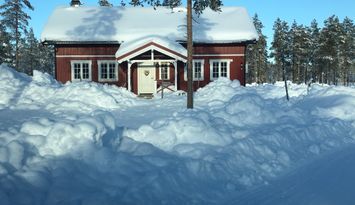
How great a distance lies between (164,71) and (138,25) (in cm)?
435

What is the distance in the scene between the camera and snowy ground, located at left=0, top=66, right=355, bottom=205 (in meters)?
5.66

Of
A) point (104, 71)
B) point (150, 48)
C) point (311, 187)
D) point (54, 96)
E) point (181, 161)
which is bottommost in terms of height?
point (311, 187)

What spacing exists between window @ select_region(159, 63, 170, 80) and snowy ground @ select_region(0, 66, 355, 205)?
14.9m

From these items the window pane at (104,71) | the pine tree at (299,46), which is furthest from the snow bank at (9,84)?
the pine tree at (299,46)

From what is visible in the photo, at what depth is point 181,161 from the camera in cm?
714

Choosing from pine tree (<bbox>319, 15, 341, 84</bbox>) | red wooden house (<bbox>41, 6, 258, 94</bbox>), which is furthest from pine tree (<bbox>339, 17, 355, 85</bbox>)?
red wooden house (<bbox>41, 6, 258, 94</bbox>)

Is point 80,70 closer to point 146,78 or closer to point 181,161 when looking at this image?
point 146,78

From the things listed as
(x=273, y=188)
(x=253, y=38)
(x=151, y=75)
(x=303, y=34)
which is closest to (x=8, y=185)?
A: (x=273, y=188)

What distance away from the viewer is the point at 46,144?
22.6 ft

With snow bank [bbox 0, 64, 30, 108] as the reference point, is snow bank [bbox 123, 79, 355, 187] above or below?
below

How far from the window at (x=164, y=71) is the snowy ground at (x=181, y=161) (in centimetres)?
1486

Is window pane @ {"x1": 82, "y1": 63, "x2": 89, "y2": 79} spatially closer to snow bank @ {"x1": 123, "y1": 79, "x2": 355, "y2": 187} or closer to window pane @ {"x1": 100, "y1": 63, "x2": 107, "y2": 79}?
window pane @ {"x1": 100, "y1": 63, "x2": 107, "y2": 79}

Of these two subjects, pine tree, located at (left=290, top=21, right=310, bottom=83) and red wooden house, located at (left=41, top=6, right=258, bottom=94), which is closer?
red wooden house, located at (left=41, top=6, right=258, bottom=94)

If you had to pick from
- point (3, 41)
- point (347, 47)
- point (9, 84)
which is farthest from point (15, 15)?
point (347, 47)
